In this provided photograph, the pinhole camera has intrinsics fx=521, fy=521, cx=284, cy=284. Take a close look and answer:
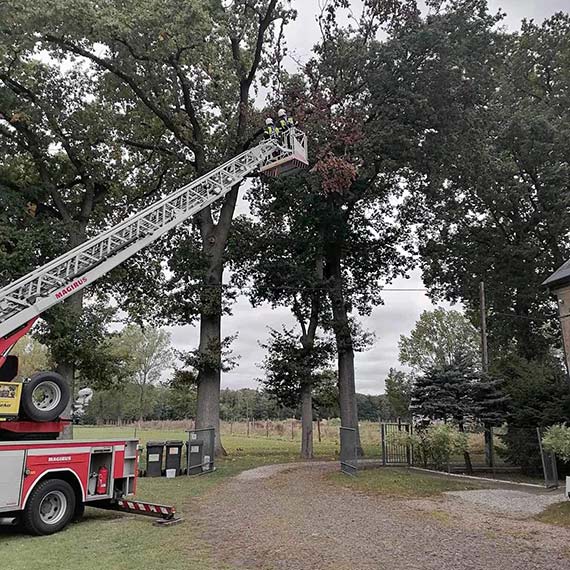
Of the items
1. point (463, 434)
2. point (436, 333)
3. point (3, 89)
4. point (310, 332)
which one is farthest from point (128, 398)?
point (463, 434)

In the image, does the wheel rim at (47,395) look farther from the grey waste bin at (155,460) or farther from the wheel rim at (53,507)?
the grey waste bin at (155,460)

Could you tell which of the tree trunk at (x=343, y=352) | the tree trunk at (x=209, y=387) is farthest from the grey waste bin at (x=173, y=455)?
the tree trunk at (x=343, y=352)

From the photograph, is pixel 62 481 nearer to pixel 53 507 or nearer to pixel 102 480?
pixel 53 507

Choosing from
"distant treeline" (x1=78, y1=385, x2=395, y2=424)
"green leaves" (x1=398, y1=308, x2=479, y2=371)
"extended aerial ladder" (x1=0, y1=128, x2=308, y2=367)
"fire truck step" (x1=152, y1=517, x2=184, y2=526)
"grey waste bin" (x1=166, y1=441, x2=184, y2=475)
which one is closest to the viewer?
"fire truck step" (x1=152, y1=517, x2=184, y2=526)

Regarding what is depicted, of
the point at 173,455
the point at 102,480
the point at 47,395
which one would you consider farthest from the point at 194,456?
the point at 47,395

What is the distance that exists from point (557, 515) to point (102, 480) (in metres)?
8.24

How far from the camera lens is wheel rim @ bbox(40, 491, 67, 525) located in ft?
26.8

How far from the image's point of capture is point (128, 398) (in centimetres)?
6022

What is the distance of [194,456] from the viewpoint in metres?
16.2

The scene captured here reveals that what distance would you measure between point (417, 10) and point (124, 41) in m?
11.1

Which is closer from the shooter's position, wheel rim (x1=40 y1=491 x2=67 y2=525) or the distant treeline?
wheel rim (x1=40 y1=491 x2=67 y2=525)

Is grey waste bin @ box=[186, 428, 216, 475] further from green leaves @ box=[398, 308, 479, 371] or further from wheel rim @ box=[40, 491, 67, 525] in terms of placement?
green leaves @ box=[398, 308, 479, 371]

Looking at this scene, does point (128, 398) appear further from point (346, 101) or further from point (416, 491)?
point (416, 491)

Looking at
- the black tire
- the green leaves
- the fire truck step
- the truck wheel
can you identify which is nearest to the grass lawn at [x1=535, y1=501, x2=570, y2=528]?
the fire truck step
